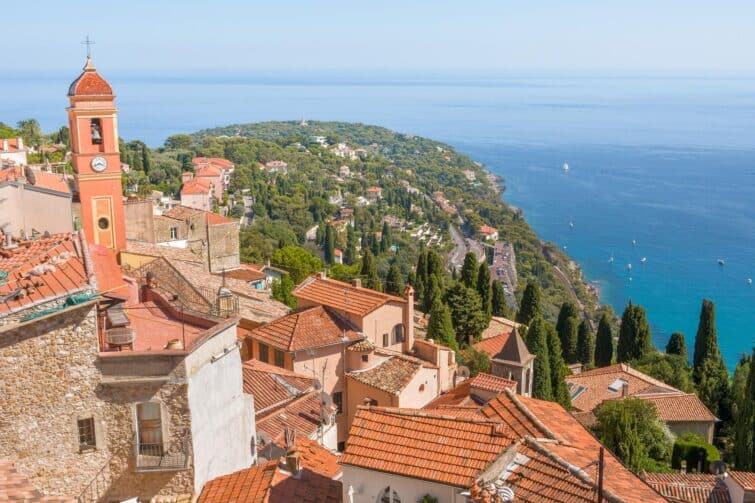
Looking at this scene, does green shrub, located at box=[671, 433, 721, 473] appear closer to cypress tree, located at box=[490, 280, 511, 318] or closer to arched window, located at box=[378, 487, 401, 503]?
arched window, located at box=[378, 487, 401, 503]

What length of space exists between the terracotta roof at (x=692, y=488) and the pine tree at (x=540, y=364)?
6988 mm

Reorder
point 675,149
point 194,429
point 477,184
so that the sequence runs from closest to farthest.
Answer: point 194,429, point 477,184, point 675,149

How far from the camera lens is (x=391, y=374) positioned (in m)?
17.6

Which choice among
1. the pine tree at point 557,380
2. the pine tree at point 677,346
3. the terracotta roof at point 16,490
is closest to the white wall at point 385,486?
the terracotta roof at point 16,490

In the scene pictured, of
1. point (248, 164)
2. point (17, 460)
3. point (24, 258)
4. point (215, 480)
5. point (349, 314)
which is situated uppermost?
point (24, 258)

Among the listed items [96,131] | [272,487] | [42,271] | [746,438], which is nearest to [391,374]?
[272,487]

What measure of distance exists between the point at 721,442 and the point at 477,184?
115m

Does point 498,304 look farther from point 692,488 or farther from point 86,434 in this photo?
point 86,434

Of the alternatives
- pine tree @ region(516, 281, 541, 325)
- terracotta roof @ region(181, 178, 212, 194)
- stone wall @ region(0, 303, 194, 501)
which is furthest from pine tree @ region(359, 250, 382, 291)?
stone wall @ region(0, 303, 194, 501)

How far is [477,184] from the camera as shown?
457 feet

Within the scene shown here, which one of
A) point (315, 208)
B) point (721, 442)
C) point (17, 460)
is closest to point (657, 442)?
point (721, 442)

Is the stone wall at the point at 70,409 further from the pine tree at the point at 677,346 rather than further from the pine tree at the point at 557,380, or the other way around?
the pine tree at the point at 677,346

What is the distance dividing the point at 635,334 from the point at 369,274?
13.6 m

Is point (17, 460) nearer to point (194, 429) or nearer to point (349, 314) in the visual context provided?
point (194, 429)
